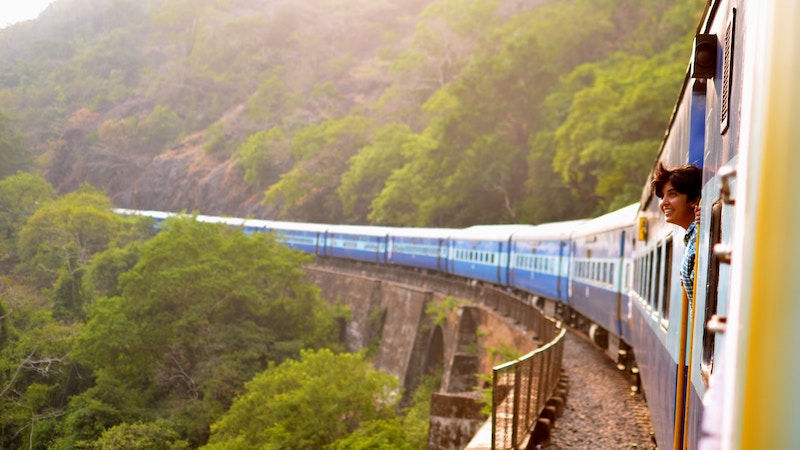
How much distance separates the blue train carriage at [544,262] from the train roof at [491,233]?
769 mm

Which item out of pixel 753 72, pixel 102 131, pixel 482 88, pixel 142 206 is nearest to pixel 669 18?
pixel 482 88

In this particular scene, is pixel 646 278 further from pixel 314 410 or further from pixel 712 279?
pixel 314 410

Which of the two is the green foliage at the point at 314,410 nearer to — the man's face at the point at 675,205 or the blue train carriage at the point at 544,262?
the blue train carriage at the point at 544,262

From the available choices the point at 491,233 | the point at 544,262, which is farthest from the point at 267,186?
the point at 544,262

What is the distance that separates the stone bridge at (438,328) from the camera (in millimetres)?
13711

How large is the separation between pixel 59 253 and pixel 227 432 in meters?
21.4

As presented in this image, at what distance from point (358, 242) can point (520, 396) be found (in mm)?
30690

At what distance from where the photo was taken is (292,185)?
53594mm

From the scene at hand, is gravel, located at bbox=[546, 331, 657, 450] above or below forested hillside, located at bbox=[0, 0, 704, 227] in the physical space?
below

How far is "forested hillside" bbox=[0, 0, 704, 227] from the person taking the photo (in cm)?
3394

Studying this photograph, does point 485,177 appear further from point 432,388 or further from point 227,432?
point 227,432

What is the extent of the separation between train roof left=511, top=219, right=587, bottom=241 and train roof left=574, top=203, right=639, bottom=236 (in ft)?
3.70

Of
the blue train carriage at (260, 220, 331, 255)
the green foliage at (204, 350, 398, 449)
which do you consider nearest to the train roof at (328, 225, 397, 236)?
the blue train carriage at (260, 220, 331, 255)

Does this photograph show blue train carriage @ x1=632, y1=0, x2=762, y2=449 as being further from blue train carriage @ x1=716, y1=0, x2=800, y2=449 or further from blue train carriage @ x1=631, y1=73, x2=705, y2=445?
blue train carriage @ x1=716, y1=0, x2=800, y2=449
